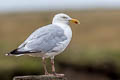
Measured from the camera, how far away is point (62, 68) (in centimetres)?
1305

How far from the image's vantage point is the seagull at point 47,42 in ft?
22.5

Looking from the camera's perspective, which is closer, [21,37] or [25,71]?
[25,71]

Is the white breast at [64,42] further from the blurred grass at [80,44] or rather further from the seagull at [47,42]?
the blurred grass at [80,44]

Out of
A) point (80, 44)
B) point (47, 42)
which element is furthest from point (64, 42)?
point (80, 44)

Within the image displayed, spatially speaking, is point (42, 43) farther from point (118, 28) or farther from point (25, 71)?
point (118, 28)

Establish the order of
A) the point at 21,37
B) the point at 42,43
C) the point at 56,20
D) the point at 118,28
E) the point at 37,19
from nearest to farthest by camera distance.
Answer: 1. the point at 42,43
2. the point at 56,20
3. the point at 21,37
4. the point at 118,28
5. the point at 37,19

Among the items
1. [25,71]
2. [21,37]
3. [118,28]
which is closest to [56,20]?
[25,71]

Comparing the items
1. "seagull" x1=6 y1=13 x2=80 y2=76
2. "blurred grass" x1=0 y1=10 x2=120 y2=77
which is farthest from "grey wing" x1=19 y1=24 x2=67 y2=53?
"blurred grass" x1=0 y1=10 x2=120 y2=77

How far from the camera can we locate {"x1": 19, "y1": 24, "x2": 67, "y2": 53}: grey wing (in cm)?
687

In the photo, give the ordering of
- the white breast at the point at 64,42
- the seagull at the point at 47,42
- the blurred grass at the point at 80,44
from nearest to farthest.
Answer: the seagull at the point at 47,42, the white breast at the point at 64,42, the blurred grass at the point at 80,44

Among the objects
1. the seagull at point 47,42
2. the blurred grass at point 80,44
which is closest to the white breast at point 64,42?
the seagull at point 47,42

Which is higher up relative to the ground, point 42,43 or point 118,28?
Answer: point 118,28

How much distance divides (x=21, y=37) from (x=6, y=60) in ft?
15.8

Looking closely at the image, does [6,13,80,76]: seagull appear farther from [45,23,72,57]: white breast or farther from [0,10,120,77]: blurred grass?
[0,10,120,77]: blurred grass
